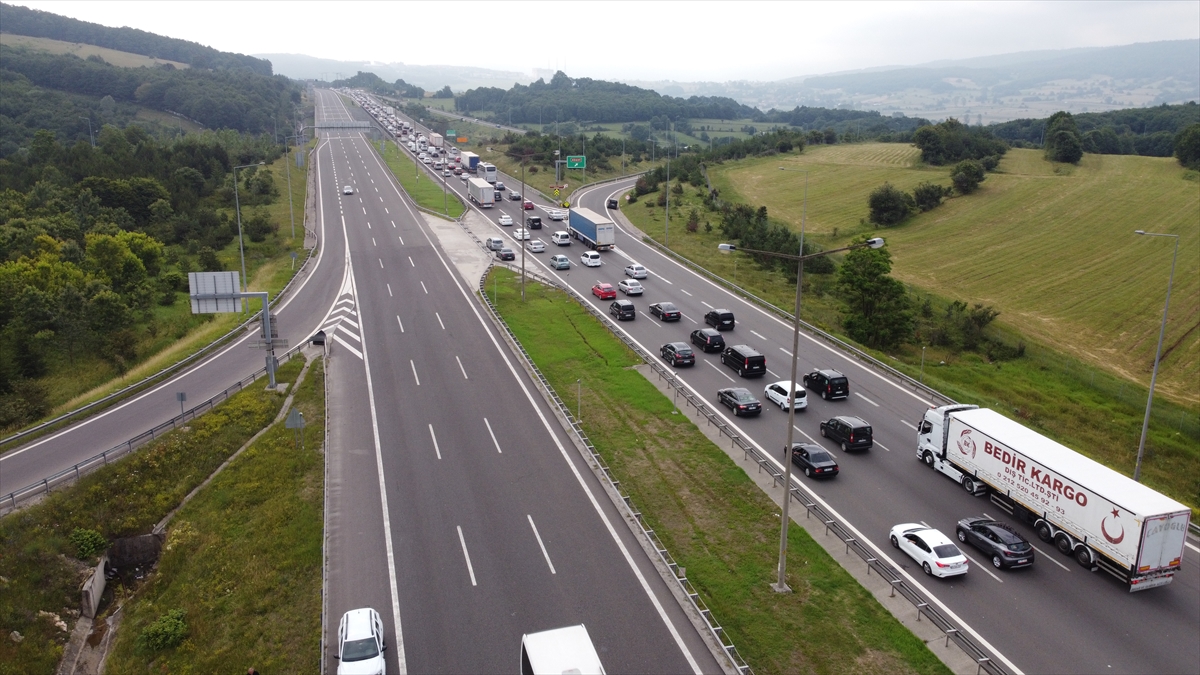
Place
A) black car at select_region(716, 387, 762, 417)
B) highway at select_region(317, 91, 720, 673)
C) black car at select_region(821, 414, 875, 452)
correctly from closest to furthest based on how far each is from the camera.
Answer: highway at select_region(317, 91, 720, 673), black car at select_region(821, 414, 875, 452), black car at select_region(716, 387, 762, 417)

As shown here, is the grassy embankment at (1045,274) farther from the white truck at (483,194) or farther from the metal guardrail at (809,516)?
the white truck at (483,194)

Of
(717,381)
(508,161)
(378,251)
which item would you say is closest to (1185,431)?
(717,381)

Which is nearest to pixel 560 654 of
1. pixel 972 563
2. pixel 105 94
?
pixel 972 563

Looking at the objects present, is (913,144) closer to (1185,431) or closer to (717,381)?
(1185,431)

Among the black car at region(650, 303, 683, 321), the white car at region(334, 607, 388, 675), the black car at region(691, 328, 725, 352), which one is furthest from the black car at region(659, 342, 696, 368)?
the white car at region(334, 607, 388, 675)

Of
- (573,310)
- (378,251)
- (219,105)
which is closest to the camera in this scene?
(573,310)

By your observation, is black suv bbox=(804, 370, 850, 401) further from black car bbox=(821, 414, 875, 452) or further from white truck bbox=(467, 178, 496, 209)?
white truck bbox=(467, 178, 496, 209)
